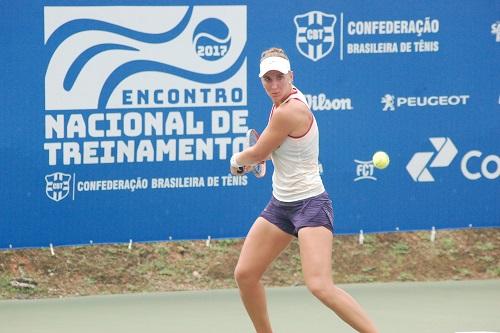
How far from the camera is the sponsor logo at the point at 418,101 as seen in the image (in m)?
10.1

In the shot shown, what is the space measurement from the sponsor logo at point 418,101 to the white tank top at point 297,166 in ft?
9.25

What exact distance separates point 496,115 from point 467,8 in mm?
863

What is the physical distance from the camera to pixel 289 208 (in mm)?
7355

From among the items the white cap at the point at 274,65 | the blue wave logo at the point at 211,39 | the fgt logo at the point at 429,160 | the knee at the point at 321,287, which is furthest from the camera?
the fgt logo at the point at 429,160

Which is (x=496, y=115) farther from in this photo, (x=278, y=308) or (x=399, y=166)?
(x=278, y=308)

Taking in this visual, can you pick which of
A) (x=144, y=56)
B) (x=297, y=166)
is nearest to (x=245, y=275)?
(x=297, y=166)

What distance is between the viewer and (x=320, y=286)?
23.1 feet

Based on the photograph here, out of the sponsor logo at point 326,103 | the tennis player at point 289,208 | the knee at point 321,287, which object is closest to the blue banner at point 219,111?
the sponsor logo at point 326,103

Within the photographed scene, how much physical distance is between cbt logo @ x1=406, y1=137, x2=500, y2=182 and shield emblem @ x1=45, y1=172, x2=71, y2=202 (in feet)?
8.68

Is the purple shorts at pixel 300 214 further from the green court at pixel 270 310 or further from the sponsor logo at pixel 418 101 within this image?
the sponsor logo at pixel 418 101

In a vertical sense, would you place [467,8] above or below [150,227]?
above

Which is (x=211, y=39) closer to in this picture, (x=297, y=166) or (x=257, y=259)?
(x=297, y=166)

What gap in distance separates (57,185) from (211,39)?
155 centimetres

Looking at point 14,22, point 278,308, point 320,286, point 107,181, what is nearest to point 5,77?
point 14,22
